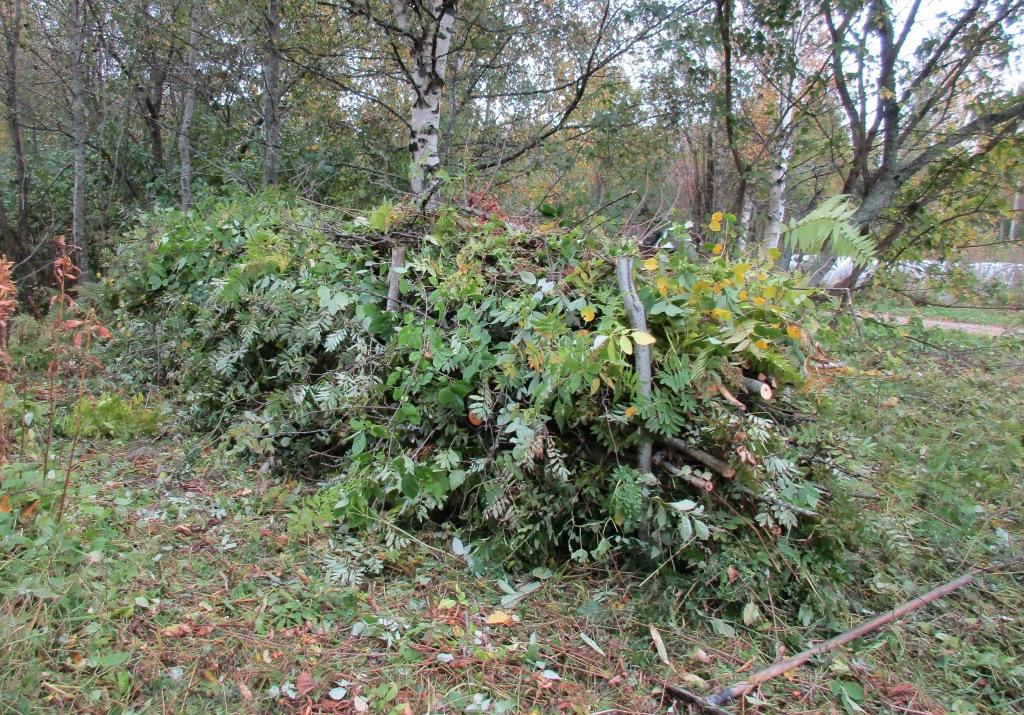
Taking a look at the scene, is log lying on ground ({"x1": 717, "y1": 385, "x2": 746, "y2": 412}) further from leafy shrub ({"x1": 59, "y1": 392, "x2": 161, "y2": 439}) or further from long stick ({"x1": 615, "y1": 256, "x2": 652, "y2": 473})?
leafy shrub ({"x1": 59, "y1": 392, "x2": 161, "y2": 439})

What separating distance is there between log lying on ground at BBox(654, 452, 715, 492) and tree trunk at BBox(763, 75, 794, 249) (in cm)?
436

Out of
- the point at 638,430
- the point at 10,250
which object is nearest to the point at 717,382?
the point at 638,430

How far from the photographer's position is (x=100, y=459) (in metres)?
3.67

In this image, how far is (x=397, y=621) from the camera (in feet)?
8.18

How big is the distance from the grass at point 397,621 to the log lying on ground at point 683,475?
0.44 m

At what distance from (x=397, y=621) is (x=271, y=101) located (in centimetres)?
718

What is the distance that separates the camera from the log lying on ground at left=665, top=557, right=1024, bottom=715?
2.16m

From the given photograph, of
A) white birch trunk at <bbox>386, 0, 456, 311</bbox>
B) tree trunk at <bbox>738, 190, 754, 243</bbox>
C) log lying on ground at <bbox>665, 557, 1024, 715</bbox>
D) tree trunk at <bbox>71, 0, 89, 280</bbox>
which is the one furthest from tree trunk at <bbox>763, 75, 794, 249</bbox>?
tree trunk at <bbox>71, 0, 89, 280</bbox>

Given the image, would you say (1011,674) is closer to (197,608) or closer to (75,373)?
(197,608)

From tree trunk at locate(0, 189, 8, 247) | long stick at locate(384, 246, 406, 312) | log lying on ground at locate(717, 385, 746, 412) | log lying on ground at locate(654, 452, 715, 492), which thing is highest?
tree trunk at locate(0, 189, 8, 247)

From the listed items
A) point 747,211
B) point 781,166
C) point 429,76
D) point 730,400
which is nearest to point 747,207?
point 747,211

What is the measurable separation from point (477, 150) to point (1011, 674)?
306 inches

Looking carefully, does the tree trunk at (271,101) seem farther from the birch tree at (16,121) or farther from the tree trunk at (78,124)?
the birch tree at (16,121)

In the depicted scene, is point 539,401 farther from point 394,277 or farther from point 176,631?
point 176,631
